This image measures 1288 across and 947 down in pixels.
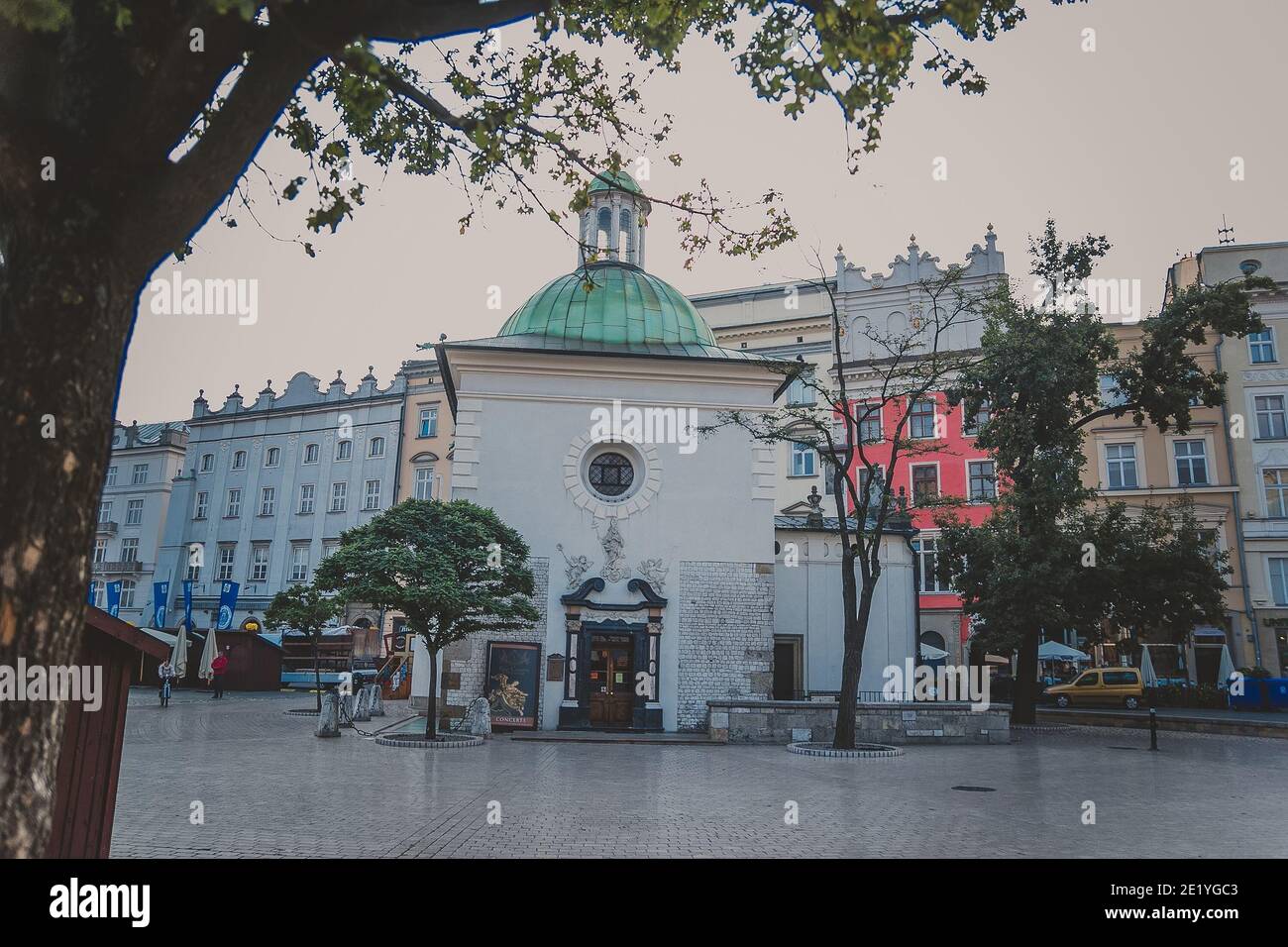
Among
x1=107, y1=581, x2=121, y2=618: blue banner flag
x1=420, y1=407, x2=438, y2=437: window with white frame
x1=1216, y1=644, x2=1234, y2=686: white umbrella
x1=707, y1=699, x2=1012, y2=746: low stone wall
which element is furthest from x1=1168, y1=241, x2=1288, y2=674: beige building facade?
x1=107, y1=581, x2=121, y2=618: blue banner flag

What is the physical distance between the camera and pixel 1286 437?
119 feet

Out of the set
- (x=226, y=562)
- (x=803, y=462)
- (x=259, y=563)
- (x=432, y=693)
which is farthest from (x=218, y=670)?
(x=803, y=462)

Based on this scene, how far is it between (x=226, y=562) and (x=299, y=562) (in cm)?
528

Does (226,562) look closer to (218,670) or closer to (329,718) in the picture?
(218,670)

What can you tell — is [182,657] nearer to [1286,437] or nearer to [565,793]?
[565,793]

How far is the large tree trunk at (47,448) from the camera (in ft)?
13.6

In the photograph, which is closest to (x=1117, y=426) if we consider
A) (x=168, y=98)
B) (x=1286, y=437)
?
(x=1286, y=437)

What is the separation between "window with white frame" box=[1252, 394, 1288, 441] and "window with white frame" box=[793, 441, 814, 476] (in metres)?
17.4

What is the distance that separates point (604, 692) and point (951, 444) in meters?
23.4

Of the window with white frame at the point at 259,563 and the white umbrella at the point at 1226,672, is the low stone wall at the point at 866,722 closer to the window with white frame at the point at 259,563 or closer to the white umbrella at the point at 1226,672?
the white umbrella at the point at 1226,672

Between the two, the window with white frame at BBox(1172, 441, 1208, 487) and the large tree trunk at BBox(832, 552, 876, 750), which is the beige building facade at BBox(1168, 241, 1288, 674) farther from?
the large tree trunk at BBox(832, 552, 876, 750)

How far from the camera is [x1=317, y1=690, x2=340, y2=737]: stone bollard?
19859 millimetres

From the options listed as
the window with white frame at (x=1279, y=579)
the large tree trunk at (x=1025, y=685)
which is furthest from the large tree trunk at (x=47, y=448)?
the window with white frame at (x=1279, y=579)

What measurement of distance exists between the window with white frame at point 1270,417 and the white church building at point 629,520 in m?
21.9
